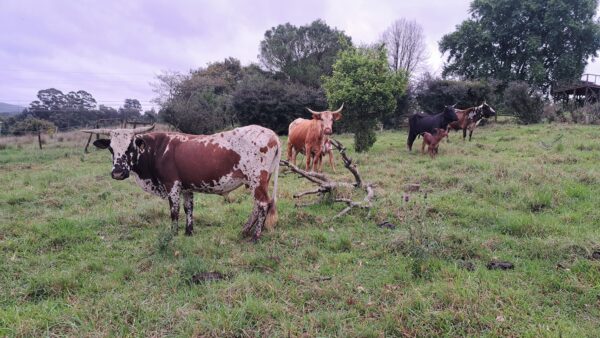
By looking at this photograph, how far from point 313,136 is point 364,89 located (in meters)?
3.92

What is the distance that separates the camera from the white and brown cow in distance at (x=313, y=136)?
32.0 feet

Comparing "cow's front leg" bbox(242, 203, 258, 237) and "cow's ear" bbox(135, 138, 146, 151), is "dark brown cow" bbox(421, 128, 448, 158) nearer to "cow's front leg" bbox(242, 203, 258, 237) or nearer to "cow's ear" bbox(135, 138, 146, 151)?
"cow's front leg" bbox(242, 203, 258, 237)

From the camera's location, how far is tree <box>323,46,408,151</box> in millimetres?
13398

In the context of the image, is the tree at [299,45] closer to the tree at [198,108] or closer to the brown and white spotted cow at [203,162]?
the tree at [198,108]

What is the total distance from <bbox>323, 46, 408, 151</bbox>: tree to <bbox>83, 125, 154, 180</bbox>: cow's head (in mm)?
8876

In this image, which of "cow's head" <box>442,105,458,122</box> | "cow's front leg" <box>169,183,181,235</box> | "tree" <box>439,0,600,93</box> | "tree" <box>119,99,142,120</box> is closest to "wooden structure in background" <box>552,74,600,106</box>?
"tree" <box>439,0,600,93</box>

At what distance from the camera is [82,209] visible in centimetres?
749

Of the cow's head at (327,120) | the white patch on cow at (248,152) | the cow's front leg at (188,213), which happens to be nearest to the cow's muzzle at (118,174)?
the cow's front leg at (188,213)

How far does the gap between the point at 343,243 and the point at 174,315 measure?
97.9 inches

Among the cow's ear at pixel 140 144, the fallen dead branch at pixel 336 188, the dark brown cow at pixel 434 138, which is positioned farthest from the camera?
the dark brown cow at pixel 434 138

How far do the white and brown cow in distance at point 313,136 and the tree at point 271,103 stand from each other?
1359 cm

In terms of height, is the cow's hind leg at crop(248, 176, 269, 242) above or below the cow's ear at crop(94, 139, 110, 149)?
below

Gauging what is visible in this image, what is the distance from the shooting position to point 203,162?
18.4 ft

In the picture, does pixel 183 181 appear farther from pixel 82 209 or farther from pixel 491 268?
pixel 491 268
